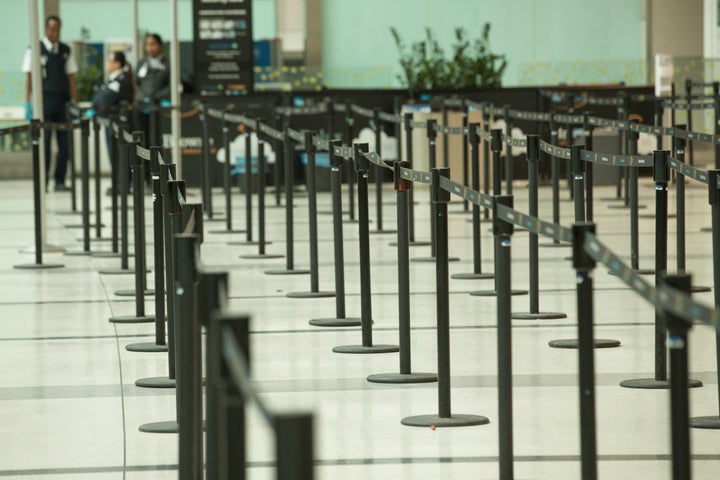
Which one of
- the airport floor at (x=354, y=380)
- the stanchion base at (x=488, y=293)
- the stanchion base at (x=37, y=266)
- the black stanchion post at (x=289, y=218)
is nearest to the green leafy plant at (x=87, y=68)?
the airport floor at (x=354, y=380)

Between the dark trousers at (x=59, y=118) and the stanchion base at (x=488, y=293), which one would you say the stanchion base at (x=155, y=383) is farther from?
the dark trousers at (x=59, y=118)

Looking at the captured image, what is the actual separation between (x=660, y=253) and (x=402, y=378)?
1331mm

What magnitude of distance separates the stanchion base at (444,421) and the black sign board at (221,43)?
568 inches

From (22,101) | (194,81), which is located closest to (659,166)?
(194,81)

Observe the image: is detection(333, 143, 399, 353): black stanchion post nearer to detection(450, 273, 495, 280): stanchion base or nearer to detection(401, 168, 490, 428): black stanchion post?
detection(401, 168, 490, 428): black stanchion post

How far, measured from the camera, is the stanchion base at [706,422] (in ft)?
19.0

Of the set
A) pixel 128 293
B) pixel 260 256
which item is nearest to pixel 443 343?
pixel 128 293

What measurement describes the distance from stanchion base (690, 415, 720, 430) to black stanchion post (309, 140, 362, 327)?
2.92 m

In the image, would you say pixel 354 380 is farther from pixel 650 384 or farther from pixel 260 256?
pixel 260 256

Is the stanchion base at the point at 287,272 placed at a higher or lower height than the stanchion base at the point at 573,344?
higher

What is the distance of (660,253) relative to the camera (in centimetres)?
645

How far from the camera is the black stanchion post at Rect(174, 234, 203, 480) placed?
14.4 ft

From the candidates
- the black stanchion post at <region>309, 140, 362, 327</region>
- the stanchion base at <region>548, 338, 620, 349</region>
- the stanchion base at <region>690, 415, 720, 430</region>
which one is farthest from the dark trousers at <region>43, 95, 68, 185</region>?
the stanchion base at <region>690, 415, 720, 430</region>

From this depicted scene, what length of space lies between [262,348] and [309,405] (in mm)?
1585
